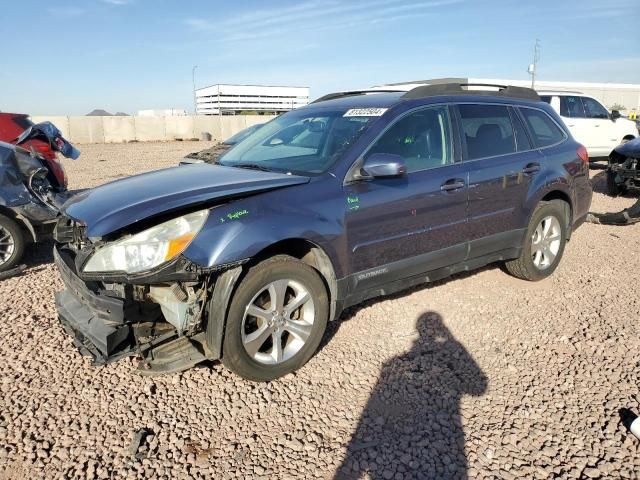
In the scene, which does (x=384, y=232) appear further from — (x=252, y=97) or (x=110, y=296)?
(x=252, y=97)

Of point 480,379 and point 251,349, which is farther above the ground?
point 251,349

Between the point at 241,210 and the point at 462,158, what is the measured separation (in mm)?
2101

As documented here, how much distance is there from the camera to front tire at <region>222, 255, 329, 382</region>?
9.68 ft

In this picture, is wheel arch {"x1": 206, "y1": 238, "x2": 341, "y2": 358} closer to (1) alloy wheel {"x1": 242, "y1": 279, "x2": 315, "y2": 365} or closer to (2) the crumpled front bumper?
(1) alloy wheel {"x1": 242, "y1": 279, "x2": 315, "y2": 365}

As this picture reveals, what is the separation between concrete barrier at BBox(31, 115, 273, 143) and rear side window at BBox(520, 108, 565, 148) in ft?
87.8

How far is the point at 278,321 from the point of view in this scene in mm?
3154

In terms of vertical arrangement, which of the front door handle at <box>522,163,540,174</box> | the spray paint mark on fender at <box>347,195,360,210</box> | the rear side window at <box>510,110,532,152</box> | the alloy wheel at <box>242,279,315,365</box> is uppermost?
the rear side window at <box>510,110,532,152</box>

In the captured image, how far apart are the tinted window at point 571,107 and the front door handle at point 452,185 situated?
1009 centimetres

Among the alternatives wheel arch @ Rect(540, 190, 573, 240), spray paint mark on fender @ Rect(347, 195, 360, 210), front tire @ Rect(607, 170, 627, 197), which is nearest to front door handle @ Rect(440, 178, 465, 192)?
spray paint mark on fender @ Rect(347, 195, 360, 210)

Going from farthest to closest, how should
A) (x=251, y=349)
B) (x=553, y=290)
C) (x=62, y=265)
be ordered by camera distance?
(x=553, y=290), (x=62, y=265), (x=251, y=349)

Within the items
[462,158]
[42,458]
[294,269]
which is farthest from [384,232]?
[42,458]

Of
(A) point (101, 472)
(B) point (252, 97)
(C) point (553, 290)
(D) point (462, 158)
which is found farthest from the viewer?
(B) point (252, 97)

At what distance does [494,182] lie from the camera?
4.30 meters

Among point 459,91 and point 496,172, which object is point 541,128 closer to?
point 496,172
